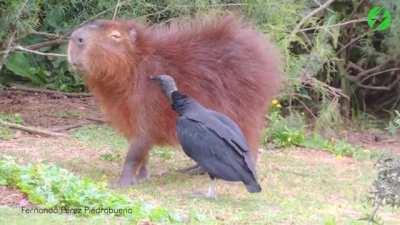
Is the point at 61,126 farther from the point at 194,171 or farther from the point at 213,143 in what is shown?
the point at 213,143

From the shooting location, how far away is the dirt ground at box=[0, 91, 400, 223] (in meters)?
9.02

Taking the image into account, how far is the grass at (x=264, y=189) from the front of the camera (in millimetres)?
6575

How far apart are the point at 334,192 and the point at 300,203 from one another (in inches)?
29.4

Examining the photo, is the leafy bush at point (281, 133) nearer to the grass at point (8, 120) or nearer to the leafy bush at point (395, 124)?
the leafy bush at point (395, 124)

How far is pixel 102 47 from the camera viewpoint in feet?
25.8

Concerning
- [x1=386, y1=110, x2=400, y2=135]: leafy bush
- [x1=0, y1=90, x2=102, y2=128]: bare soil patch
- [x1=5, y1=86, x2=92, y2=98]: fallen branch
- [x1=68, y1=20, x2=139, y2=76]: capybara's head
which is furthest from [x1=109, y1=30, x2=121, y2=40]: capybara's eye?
[x1=5, y1=86, x2=92, y2=98]: fallen branch

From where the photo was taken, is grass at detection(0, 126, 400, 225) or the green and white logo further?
the green and white logo

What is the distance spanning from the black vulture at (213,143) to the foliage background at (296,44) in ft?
8.63

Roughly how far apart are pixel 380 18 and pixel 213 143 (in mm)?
5143

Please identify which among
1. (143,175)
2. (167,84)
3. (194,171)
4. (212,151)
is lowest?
(194,171)

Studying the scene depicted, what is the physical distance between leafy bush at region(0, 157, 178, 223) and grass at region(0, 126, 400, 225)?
20 centimetres

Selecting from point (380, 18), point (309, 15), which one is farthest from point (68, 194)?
point (380, 18)

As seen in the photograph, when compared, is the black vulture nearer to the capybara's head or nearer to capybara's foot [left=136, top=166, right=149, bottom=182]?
the capybara's head

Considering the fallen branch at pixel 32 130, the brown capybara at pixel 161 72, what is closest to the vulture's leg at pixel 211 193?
the brown capybara at pixel 161 72
